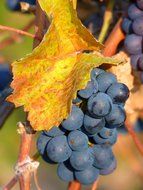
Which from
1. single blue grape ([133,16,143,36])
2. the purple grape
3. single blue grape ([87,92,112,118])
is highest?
single blue grape ([133,16,143,36])

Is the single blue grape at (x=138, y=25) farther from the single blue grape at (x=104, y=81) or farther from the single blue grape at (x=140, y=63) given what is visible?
the single blue grape at (x=104, y=81)

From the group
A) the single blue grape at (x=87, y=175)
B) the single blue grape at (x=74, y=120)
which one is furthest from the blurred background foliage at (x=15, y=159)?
the single blue grape at (x=74, y=120)

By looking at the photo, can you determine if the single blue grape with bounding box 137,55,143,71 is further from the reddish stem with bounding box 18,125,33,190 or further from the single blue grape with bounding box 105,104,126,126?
the reddish stem with bounding box 18,125,33,190

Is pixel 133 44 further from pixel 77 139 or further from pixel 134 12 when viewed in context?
pixel 77 139

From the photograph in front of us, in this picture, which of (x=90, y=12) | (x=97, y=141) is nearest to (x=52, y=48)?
(x=97, y=141)

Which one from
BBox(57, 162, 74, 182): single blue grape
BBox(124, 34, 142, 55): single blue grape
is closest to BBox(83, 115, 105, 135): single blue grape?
BBox(57, 162, 74, 182): single blue grape

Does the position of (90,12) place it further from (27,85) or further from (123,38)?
(27,85)
